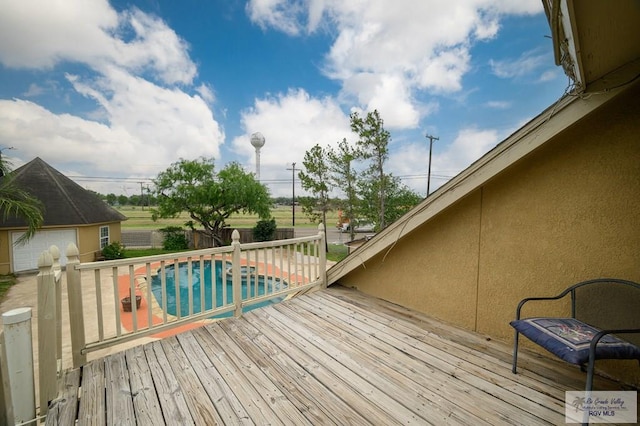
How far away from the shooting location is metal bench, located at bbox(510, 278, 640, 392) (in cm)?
144

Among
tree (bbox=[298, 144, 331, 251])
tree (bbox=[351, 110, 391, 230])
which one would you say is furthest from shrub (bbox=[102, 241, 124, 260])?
tree (bbox=[351, 110, 391, 230])

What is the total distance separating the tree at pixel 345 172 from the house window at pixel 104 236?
12.2m

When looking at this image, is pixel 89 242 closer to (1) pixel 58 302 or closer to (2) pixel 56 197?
(2) pixel 56 197

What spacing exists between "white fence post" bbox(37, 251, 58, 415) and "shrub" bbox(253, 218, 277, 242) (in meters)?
13.6

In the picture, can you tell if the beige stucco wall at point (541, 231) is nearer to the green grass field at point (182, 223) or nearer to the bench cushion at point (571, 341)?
the bench cushion at point (571, 341)

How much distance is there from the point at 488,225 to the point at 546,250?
1.66ft

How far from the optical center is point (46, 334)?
5.43ft

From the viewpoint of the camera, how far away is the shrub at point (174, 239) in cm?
1524

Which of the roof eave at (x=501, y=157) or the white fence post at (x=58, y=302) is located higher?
the roof eave at (x=501, y=157)

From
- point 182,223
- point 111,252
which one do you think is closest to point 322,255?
point 111,252

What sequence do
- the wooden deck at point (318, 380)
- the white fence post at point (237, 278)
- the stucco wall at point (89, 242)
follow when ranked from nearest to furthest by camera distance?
the wooden deck at point (318, 380), the white fence post at point (237, 278), the stucco wall at point (89, 242)

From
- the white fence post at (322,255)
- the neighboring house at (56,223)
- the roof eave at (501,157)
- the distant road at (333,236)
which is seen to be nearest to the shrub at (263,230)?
the distant road at (333,236)

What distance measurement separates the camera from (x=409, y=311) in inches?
126

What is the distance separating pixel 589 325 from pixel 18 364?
389cm
